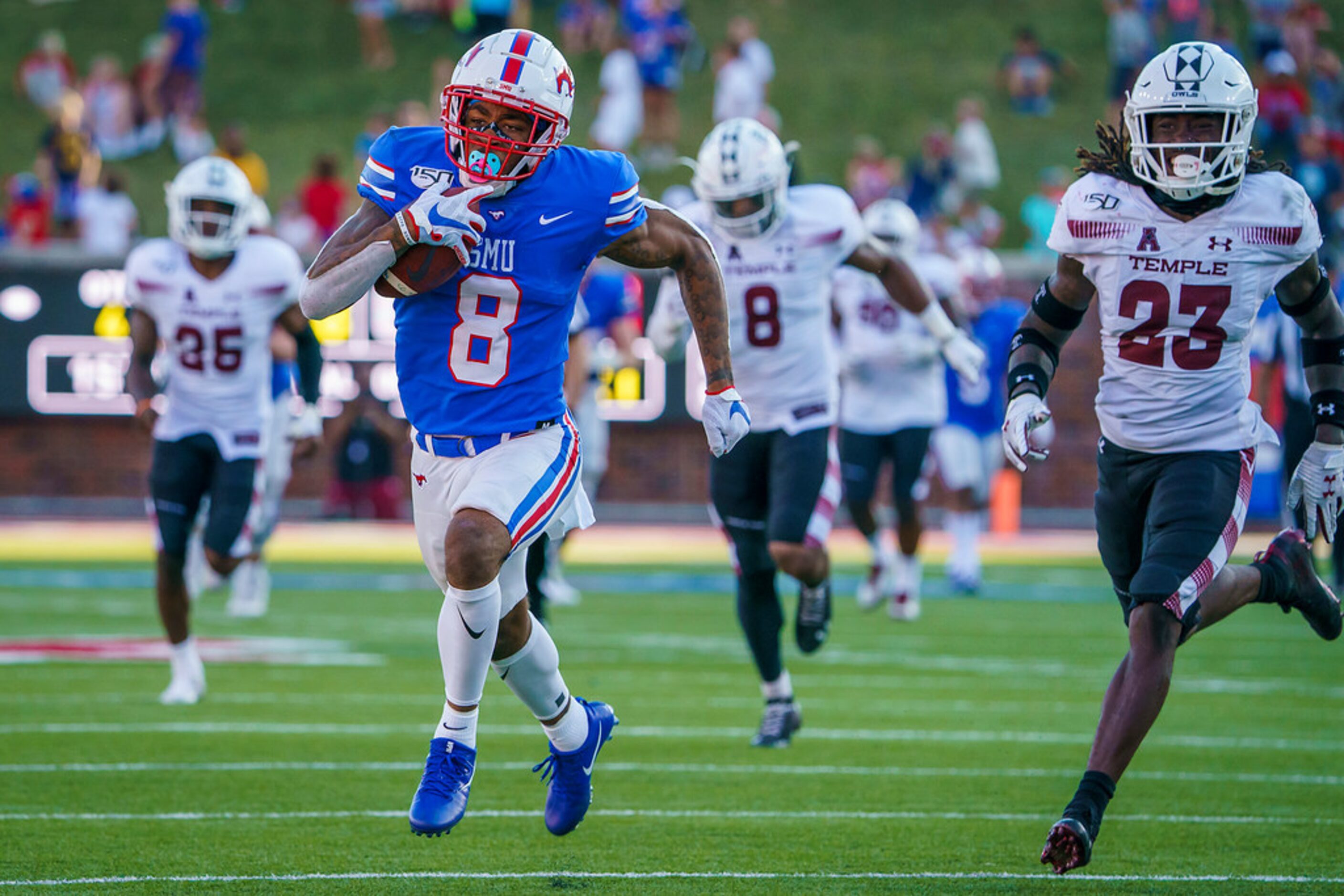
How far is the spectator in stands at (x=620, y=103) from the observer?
69.6 ft

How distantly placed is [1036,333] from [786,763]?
1960 millimetres

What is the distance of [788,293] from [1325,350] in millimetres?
2565


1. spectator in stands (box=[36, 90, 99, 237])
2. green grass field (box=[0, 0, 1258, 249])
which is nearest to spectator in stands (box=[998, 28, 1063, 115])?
green grass field (box=[0, 0, 1258, 249])

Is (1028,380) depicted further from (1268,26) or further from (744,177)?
(1268,26)

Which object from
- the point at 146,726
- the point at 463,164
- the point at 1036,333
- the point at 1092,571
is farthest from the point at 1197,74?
the point at 1092,571

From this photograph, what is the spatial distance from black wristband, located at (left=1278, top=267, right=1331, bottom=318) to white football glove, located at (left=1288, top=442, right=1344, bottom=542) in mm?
364

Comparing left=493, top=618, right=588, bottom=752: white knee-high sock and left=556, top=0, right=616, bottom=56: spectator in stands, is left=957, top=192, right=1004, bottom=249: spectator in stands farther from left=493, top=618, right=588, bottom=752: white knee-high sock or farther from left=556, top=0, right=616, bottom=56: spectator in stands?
left=493, top=618, right=588, bottom=752: white knee-high sock

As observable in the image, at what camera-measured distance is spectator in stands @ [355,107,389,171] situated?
675 inches

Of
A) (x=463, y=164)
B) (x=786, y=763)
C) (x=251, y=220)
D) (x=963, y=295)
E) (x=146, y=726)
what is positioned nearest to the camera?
(x=463, y=164)

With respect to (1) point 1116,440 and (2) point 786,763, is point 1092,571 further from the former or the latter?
(1) point 1116,440

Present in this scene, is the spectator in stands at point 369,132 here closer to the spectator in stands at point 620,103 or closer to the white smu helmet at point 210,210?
the spectator in stands at point 620,103

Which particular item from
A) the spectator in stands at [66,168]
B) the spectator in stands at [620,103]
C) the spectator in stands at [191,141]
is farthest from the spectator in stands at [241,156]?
the spectator in stands at [620,103]

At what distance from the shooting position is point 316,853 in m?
5.05

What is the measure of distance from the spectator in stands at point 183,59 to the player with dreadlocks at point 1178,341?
18616 millimetres
